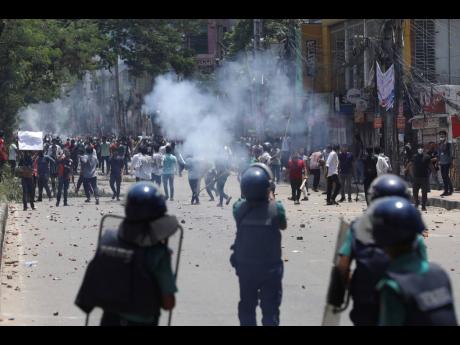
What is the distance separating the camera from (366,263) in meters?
5.56

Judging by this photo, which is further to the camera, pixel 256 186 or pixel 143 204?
pixel 256 186

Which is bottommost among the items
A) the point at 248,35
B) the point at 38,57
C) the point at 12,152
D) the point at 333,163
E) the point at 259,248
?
the point at 333,163

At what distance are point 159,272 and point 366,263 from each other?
3.76ft

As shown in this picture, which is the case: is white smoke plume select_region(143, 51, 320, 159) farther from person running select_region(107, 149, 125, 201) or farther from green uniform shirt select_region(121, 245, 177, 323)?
green uniform shirt select_region(121, 245, 177, 323)

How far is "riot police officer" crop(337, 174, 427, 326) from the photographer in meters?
5.49

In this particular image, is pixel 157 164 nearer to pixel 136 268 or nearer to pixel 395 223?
pixel 136 268

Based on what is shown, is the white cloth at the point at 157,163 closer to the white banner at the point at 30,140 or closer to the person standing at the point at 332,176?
the person standing at the point at 332,176

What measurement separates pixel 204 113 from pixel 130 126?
40927mm

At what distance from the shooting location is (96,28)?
1596 inches

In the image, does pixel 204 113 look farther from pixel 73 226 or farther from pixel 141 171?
pixel 73 226

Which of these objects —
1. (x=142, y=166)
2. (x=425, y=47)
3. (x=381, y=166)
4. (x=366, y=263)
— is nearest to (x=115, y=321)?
(x=366, y=263)

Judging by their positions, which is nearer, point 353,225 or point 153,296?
point 153,296

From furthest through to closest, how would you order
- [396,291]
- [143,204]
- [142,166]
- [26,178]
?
[142,166] → [26,178] → [143,204] → [396,291]

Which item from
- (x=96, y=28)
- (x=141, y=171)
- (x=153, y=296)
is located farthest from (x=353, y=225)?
(x=96, y=28)
